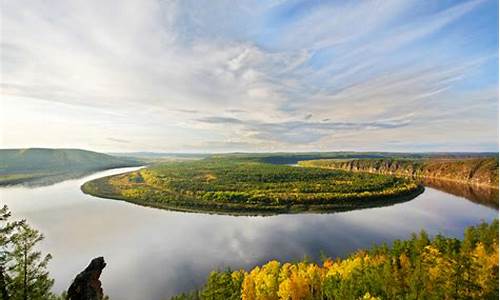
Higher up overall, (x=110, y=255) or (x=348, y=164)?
(x=348, y=164)

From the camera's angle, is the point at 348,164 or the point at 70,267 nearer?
the point at 70,267

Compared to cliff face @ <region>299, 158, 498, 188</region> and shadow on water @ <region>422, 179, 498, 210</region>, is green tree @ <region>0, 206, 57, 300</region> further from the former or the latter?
cliff face @ <region>299, 158, 498, 188</region>

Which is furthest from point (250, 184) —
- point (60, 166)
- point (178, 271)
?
point (60, 166)

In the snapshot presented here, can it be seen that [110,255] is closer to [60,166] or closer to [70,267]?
[70,267]

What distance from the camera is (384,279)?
1423cm

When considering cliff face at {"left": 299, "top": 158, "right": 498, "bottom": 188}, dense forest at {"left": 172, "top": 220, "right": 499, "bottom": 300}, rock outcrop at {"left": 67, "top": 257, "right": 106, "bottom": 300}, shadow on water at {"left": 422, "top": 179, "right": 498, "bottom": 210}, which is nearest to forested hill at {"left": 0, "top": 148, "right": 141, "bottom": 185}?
dense forest at {"left": 172, "top": 220, "right": 499, "bottom": 300}

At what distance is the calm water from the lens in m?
24.3

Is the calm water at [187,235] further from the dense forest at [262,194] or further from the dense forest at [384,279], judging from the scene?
the dense forest at [384,279]

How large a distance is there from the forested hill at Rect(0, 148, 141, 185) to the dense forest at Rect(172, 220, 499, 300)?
11787cm

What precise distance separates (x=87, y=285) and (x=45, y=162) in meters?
160

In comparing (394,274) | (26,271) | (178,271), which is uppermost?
(26,271)

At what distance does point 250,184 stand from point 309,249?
3779cm

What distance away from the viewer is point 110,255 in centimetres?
2853

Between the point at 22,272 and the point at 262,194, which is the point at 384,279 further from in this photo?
the point at 262,194
